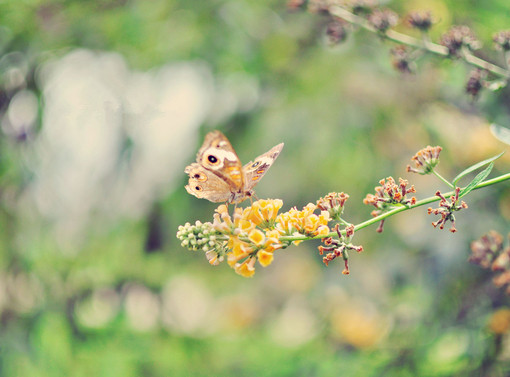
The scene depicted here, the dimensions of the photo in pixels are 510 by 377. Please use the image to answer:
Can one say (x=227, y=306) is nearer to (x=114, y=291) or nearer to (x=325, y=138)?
(x=114, y=291)

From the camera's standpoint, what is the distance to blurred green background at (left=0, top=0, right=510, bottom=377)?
228 cm

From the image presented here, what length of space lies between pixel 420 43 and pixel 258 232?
0.96 m

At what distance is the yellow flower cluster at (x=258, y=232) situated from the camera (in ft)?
3.41

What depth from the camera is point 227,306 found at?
434cm

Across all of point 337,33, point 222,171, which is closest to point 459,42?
point 337,33

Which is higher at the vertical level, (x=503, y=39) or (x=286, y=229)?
(x=503, y=39)

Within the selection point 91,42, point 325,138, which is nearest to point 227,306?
point 325,138

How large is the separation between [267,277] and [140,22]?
385cm

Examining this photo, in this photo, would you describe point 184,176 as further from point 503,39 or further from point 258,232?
point 503,39

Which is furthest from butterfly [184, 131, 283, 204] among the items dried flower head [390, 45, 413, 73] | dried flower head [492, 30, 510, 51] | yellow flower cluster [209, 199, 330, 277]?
dried flower head [492, 30, 510, 51]

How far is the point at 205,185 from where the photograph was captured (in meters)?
1.31

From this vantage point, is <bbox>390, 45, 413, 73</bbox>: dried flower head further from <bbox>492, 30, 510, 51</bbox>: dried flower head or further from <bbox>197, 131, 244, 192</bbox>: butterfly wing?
<bbox>197, 131, 244, 192</bbox>: butterfly wing

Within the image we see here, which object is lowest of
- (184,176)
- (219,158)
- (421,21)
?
(184,176)

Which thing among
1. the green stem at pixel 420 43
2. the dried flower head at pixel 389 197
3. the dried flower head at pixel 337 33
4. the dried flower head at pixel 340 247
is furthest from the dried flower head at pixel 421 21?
the dried flower head at pixel 340 247
